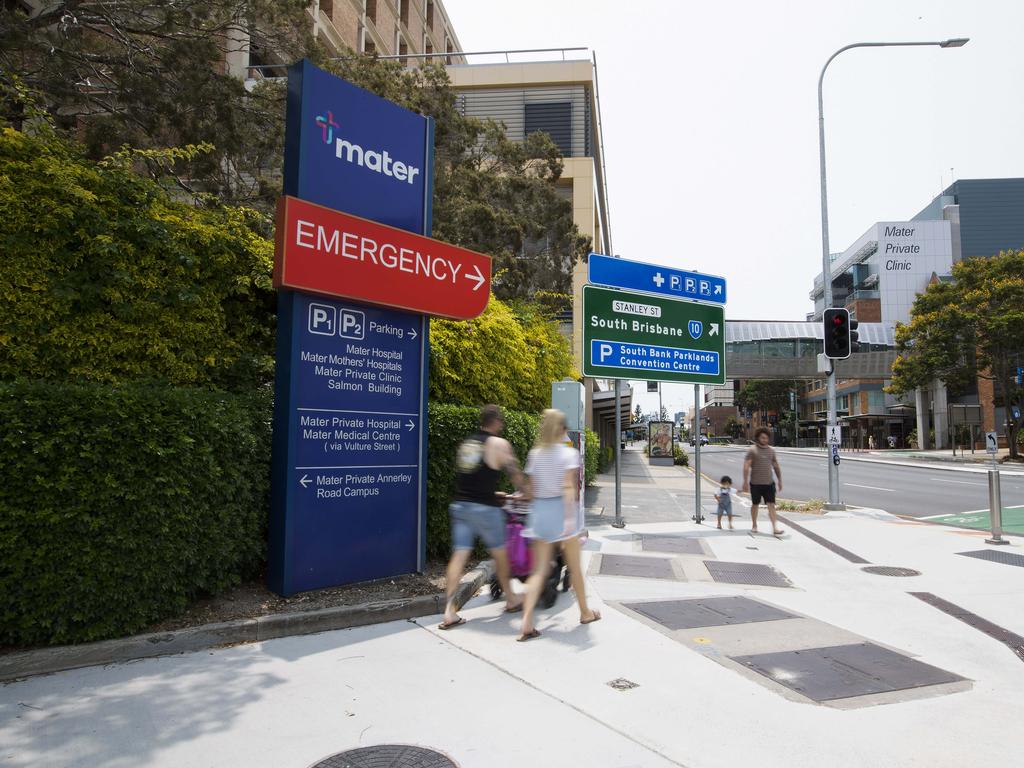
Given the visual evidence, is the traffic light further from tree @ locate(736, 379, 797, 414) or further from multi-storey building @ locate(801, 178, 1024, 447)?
tree @ locate(736, 379, 797, 414)

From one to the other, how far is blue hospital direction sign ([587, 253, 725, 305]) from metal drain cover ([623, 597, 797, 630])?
6904 millimetres

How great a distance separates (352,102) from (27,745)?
5442 millimetres

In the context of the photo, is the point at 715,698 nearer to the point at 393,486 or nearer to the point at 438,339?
the point at 393,486

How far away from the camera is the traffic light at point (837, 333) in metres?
15.1

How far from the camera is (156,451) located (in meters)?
4.51

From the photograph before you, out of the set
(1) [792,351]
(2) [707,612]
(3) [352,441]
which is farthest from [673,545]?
(1) [792,351]

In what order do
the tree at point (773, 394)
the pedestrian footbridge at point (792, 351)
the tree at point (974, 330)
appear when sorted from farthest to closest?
the tree at point (773, 394)
the pedestrian footbridge at point (792, 351)
the tree at point (974, 330)

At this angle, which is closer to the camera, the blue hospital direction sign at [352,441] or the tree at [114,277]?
the tree at [114,277]

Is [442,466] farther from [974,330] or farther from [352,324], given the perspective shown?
[974,330]

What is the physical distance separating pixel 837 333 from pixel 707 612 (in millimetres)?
11261

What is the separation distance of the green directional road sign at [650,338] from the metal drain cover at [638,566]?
13.2 feet

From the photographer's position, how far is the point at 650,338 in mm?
12742

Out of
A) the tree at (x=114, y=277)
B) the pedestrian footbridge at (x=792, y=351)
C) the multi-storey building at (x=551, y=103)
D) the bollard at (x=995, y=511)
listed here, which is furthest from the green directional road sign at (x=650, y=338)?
the pedestrian footbridge at (x=792, y=351)

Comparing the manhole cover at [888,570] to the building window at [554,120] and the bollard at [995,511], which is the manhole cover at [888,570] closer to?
the bollard at [995,511]
